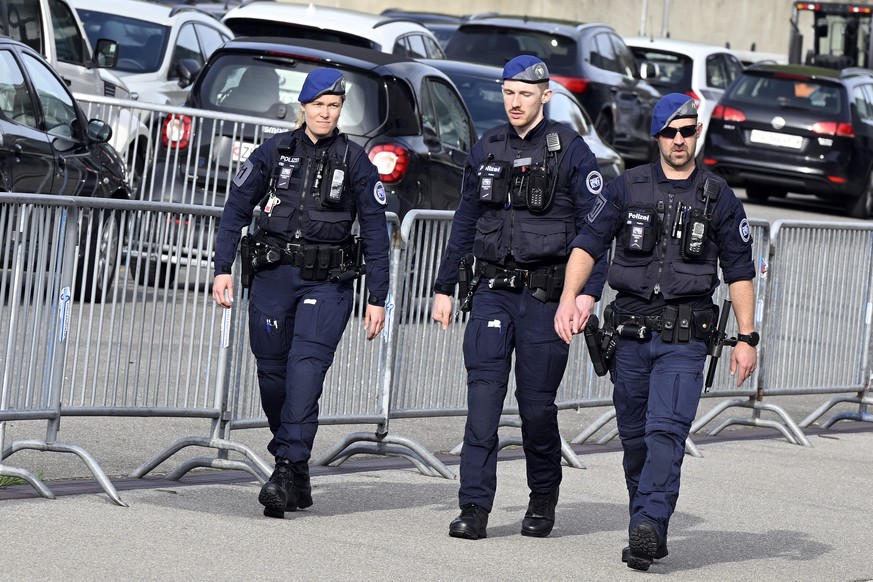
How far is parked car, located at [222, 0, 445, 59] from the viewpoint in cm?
1545

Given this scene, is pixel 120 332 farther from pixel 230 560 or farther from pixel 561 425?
pixel 561 425

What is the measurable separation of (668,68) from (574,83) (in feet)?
16.1

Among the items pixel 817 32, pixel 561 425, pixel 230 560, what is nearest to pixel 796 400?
pixel 561 425

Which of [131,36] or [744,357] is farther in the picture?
[131,36]

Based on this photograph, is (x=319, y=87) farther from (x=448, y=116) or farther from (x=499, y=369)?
(x=448, y=116)

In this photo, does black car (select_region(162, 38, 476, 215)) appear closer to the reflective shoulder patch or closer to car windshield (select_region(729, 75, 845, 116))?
the reflective shoulder patch

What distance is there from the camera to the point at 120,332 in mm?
7371

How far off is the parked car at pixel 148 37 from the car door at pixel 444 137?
16.5 feet

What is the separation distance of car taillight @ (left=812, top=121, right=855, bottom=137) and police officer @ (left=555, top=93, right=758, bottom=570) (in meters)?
15.0

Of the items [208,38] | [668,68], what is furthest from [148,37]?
[668,68]

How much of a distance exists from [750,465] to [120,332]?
3.44 m

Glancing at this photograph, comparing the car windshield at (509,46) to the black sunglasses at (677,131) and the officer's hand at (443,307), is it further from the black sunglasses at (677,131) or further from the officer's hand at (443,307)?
the black sunglasses at (677,131)

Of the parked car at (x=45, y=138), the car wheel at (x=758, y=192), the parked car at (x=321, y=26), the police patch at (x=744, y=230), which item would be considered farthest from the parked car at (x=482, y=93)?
the police patch at (x=744, y=230)

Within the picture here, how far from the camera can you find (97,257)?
23.8 ft
